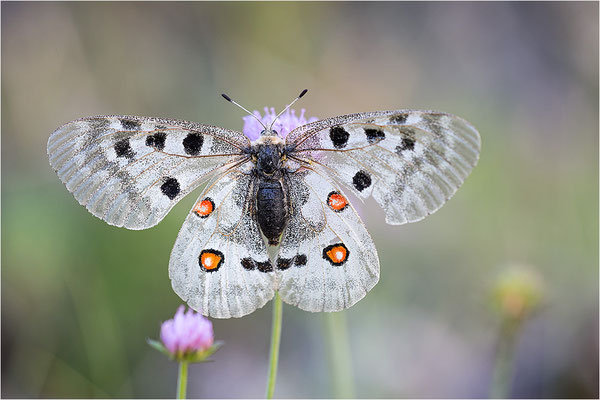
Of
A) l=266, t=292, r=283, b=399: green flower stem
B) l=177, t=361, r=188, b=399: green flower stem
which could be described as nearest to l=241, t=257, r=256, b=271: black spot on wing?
l=266, t=292, r=283, b=399: green flower stem

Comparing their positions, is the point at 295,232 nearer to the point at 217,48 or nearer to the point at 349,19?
the point at 217,48

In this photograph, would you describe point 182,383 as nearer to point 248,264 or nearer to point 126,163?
point 248,264

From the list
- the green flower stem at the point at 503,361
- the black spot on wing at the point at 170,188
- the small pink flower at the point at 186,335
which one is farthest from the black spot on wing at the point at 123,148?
the green flower stem at the point at 503,361

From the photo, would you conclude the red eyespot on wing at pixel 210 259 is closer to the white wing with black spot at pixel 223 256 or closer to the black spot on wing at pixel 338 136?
the white wing with black spot at pixel 223 256

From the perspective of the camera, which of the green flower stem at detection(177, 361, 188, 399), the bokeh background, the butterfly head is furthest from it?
the bokeh background

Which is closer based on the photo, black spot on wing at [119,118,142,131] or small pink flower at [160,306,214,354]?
small pink flower at [160,306,214,354]

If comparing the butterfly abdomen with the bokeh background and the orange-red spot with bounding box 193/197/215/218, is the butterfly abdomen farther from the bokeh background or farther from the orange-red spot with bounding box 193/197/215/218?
the bokeh background

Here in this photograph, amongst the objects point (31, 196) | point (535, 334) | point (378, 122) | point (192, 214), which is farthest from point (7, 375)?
point (535, 334)
